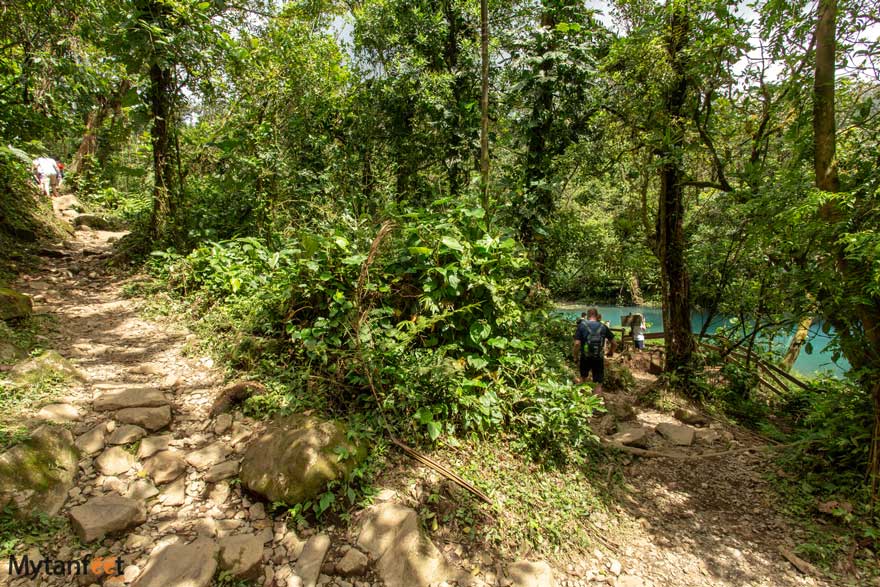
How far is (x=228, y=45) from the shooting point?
5.20 metres

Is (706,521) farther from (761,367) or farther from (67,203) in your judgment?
(67,203)

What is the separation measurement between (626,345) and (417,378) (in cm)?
736

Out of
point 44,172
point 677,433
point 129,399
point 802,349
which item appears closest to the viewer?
point 129,399

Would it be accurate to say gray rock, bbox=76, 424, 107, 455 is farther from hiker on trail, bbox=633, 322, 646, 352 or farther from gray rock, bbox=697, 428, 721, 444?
hiker on trail, bbox=633, 322, 646, 352

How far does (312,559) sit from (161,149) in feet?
20.1

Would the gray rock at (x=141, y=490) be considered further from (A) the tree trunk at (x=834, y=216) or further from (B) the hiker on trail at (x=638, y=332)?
(B) the hiker on trail at (x=638, y=332)

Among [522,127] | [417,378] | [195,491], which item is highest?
[522,127]

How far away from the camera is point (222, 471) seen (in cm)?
264

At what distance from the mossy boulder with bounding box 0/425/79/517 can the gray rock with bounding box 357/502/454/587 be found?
1644mm

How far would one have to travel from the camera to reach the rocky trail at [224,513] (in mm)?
2113

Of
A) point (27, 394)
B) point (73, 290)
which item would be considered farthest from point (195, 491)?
point (73, 290)

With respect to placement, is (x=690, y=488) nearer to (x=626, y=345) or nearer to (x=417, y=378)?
(x=417, y=378)

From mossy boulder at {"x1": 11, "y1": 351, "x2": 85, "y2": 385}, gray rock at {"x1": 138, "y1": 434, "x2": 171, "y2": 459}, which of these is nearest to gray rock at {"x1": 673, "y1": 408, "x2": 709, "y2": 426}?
gray rock at {"x1": 138, "y1": 434, "x2": 171, "y2": 459}

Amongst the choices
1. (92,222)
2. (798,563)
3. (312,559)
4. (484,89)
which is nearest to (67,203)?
(92,222)
